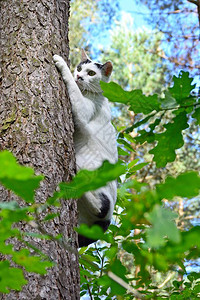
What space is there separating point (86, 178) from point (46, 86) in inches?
45.0

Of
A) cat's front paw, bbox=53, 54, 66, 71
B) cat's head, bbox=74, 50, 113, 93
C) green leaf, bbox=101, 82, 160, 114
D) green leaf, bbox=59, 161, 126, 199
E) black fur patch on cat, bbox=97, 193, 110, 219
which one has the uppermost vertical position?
cat's head, bbox=74, 50, 113, 93

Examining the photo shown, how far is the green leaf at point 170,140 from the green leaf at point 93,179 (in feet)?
1.09

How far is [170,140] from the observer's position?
905 millimetres

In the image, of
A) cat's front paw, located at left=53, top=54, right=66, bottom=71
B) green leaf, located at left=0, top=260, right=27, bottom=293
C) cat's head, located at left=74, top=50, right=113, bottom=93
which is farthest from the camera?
cat's head, located at left=74, top=50, right=113, bottom=93

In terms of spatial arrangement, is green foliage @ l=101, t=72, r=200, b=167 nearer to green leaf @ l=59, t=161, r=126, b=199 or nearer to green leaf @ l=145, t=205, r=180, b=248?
green leaf @ l=59, t=161, r=126, b=199

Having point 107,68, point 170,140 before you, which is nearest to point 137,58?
point 107,68

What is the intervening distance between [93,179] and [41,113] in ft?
3.57

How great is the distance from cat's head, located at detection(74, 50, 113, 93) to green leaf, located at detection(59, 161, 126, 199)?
86.8 inches

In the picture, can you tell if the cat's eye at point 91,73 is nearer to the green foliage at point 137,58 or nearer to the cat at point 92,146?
the cat at point 92,146

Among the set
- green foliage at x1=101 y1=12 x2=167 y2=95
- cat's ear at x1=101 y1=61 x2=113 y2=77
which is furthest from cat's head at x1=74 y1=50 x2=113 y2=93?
green foliage at x1=101 y1=12 x2=167 y2=95

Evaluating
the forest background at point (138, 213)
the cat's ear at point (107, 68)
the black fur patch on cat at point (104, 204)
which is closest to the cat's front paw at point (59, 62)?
the forest background at point (138, 213)

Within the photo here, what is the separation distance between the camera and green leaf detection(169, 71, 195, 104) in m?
0.84

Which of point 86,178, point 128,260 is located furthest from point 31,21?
point 128,260

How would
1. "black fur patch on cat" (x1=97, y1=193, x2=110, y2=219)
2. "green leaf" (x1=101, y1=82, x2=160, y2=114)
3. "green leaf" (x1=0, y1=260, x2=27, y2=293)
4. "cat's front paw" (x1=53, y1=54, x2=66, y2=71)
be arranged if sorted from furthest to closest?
"black fur patch on cat" (x1=97, y1=193, x2=110, y2=219) → "cat's front paw" (x1=53, y1=54, x2=66, y2=71) → "green leaf" (x1=101, y1=82, x2=160, y2=114) → "green leaf" (x1=0, y1=260, x2=27, y2=293)
